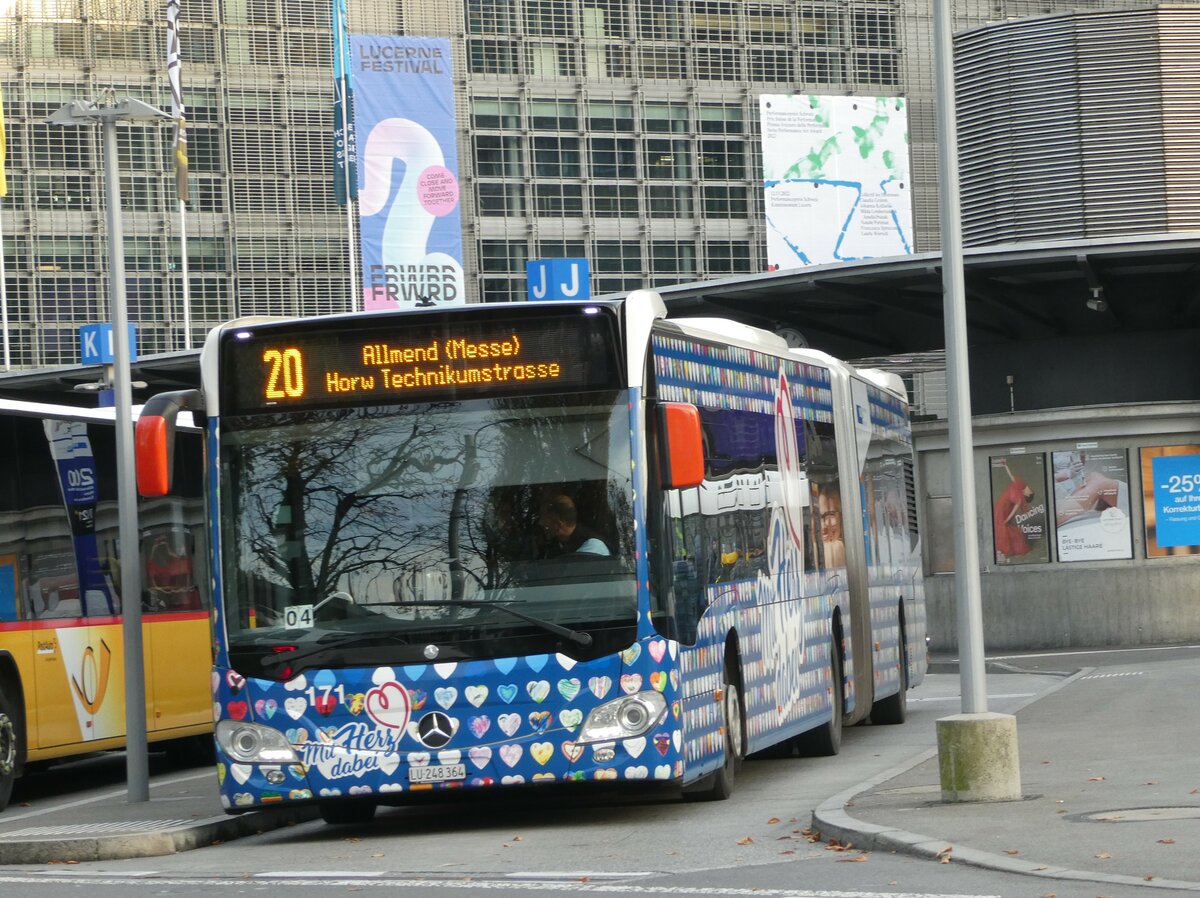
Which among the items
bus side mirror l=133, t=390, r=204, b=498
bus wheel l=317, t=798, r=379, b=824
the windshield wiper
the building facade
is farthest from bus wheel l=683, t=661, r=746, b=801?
the building facade

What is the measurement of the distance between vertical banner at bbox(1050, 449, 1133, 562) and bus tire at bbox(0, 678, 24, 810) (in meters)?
18.5

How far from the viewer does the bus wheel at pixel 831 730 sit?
1655 centimetres

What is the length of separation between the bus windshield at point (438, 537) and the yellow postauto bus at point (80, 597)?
11.2 feet

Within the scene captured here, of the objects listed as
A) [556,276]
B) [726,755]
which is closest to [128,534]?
[726,755]

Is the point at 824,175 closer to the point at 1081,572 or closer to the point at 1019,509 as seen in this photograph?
the point at 1019,509

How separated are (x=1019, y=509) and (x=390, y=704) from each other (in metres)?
20.9

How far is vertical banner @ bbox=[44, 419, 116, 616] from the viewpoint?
55.8 feet

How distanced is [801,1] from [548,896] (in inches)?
2818

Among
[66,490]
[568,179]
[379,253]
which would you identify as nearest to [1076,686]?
[66,490]

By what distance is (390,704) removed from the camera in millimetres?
11703

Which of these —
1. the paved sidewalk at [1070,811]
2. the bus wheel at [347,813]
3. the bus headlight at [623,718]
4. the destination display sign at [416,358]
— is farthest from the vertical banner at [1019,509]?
the bus headlight at [623,718]

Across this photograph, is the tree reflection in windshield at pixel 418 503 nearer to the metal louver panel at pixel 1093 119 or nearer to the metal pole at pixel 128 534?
the metal pole at pixel 128 534

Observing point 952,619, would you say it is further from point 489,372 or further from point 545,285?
point 489,372

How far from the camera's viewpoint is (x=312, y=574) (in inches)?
464
